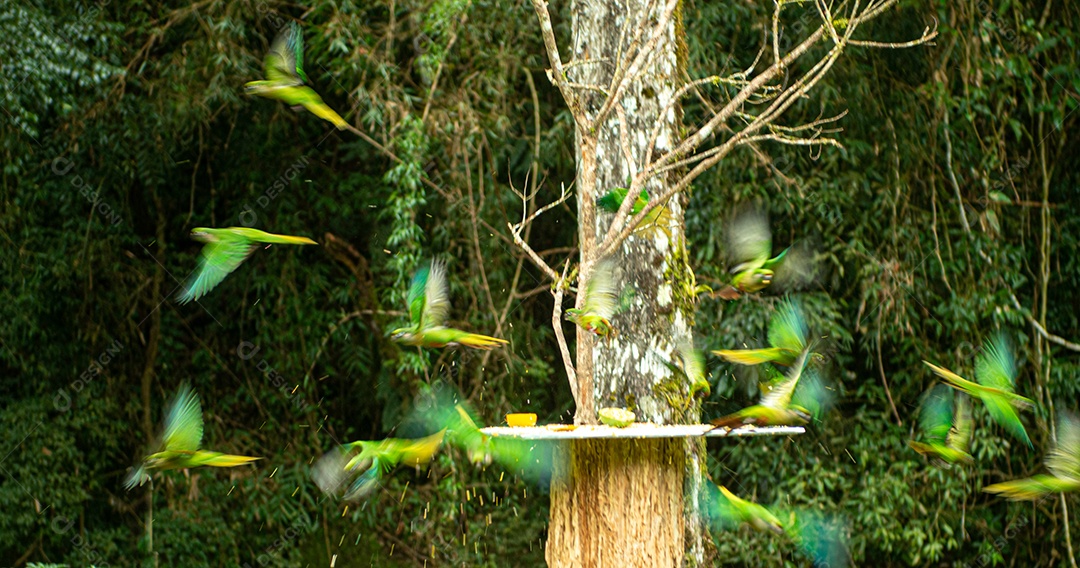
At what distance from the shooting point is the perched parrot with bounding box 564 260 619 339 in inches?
85.7

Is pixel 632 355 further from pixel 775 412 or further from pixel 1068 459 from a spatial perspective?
pixel 1068 459

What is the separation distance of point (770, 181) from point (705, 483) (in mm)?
1408

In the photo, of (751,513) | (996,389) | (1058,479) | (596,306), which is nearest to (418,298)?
(596,306)

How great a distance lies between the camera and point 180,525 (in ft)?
15.7

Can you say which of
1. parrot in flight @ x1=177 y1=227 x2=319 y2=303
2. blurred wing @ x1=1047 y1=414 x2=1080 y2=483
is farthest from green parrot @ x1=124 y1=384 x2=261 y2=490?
blurred wing @ x1=1047 y1=414 x2=1080 y2=483

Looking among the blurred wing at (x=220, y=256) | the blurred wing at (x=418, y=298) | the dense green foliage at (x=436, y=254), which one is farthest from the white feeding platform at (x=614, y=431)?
the dense green foliage at (x=436, y=254)

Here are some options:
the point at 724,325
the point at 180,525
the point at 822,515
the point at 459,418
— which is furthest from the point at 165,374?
the point at 459,418

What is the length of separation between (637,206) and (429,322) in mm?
501

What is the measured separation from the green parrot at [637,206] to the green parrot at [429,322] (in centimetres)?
40

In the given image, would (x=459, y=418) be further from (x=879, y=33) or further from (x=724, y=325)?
(x=879, y=33)

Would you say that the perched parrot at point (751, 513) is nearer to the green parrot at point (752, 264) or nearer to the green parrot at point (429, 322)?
the green parrot at point (752, 264)

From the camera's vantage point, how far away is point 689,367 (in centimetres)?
258

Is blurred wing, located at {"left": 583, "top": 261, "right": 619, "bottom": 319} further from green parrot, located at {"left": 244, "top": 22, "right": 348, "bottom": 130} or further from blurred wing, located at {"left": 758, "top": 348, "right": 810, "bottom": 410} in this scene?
green parrot, located at {"left": 244, "top": 22, "right": 348, "bottom": 130}

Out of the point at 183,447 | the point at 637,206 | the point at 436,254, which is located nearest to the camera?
the point at 183,447
